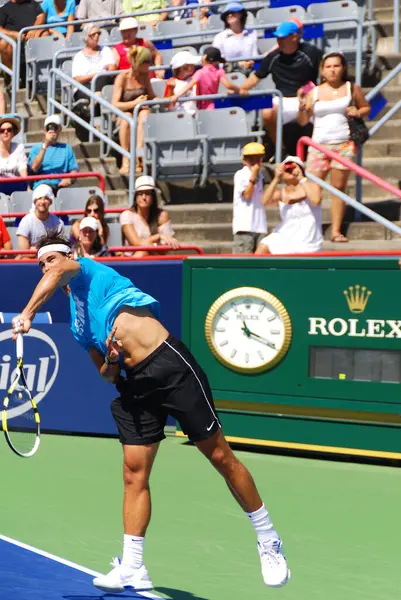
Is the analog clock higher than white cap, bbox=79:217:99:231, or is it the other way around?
white cap, bbox=79:217:99:231

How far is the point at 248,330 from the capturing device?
9594 mm

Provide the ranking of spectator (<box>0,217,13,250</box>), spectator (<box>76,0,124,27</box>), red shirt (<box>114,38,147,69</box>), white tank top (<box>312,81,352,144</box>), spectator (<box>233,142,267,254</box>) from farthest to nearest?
spectator (<box>76,0,124,27</box>) → red shirt (<box>114,38,147,69</box>) → spectator (<box>0,217,13,250</box>) → white tank top (<box>312,81,352,144</box>) → spectator (<box>233,142,267,254</box>)

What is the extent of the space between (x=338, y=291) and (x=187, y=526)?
9.66 feet

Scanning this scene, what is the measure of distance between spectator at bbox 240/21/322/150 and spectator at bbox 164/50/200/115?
1025mm

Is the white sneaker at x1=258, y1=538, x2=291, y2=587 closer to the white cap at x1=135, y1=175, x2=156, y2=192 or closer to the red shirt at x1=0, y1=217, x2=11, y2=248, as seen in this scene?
the white cap at x1=135, y1=175, x2=156, y2=192

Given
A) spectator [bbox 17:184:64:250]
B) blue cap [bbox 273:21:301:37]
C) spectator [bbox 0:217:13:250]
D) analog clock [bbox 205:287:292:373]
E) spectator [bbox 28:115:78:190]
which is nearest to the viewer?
analog clock [bbox 205:287:292:373]

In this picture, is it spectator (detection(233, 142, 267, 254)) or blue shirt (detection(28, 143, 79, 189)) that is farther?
blue shirt (detection(28, 143, 79, 189))

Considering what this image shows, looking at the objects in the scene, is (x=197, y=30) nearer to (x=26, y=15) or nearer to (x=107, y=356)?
(x=26, y=15)

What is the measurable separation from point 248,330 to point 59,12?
10018mm

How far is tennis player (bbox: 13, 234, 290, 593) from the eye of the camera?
A: 535cm

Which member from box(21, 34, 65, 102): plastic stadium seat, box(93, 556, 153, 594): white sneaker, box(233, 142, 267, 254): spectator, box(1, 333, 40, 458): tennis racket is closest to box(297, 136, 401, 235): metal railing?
box(233, 142, 267, 254): spectator

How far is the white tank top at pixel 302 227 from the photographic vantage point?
1019 cm

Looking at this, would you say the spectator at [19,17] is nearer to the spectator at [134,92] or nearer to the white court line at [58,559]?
the spectator at [134,92]

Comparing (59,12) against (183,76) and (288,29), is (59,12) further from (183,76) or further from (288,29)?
(288,29)
